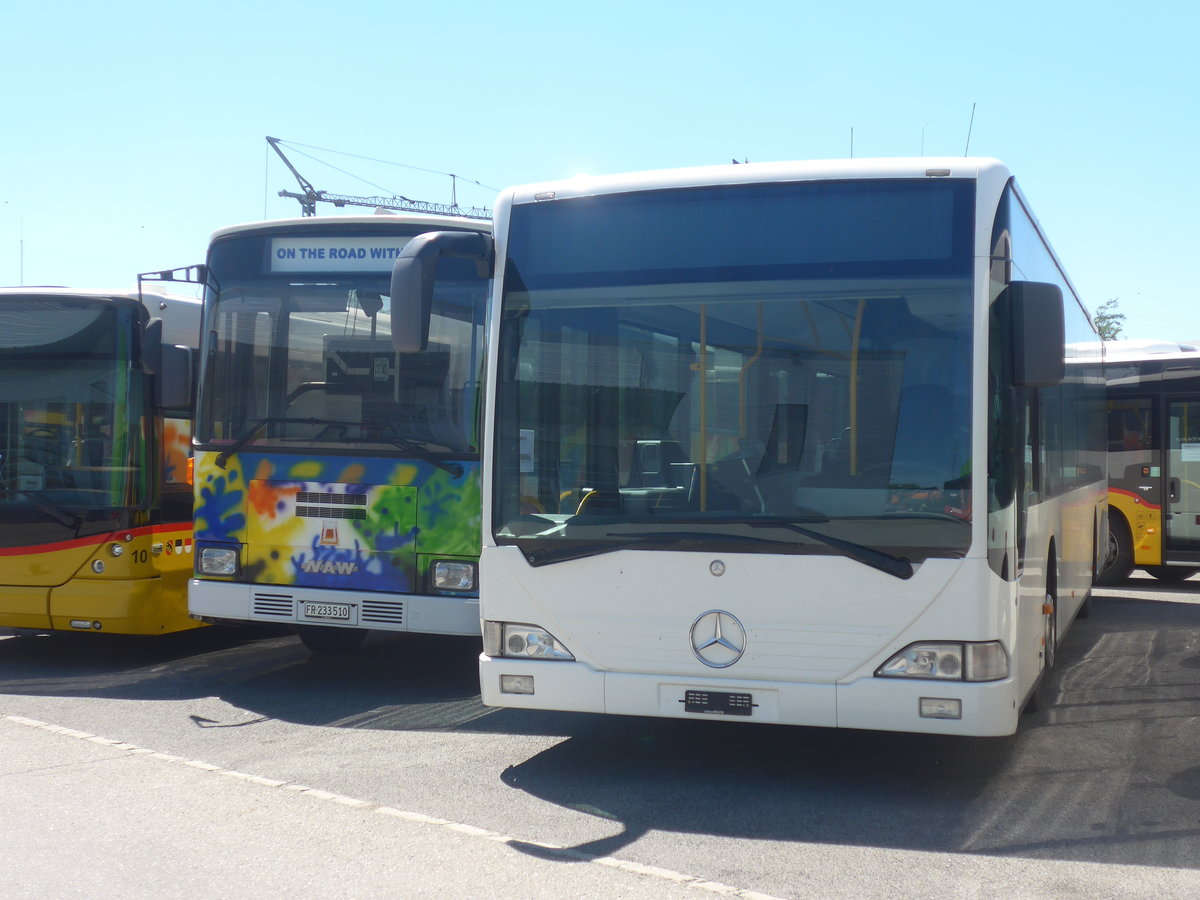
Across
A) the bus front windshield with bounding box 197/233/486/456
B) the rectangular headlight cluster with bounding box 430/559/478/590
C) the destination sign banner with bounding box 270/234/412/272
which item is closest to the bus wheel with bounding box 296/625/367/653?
the bus front windshield with bounding box 197/233/486/456

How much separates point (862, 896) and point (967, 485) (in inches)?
73.9

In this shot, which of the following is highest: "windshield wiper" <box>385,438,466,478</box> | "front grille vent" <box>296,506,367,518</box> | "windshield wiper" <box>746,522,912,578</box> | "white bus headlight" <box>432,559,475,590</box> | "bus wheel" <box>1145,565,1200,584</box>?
"windshield wiper" <box>385,438,466,478</box>

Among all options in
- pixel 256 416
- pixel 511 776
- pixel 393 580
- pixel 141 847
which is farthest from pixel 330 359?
pixel 141 847

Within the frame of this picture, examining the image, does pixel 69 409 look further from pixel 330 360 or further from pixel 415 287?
pixel 415 287

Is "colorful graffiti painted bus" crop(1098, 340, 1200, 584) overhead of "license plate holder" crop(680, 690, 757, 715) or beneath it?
overhead

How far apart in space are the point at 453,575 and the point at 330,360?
1664mm

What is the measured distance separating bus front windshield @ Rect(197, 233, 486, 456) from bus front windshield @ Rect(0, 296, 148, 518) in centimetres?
101

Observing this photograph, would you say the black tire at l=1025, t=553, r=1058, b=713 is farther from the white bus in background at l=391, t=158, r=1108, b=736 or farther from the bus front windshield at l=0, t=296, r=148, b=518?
the bus front windshield at l=0, t=296, r=148, b=518

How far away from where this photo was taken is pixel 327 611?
849cm

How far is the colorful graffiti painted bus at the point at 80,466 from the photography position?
9.51 meters

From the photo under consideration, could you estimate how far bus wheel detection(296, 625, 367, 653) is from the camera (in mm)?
10281

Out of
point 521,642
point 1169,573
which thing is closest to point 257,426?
point 521,642

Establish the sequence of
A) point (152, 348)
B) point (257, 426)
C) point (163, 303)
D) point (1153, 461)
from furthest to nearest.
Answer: point (1153, 461)
point (163, 303)
point (152, 348)
point (257, 426)

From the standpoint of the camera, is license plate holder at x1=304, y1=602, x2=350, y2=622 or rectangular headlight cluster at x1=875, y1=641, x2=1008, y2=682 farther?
license plate holder at x1=304, y1=602, x2=350, y2=622
